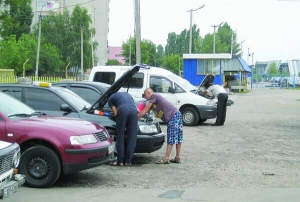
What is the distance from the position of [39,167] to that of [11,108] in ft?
3.87

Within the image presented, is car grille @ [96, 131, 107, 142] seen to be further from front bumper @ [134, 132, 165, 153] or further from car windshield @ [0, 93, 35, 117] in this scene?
front bumper @ [134, 132, 165, 153]

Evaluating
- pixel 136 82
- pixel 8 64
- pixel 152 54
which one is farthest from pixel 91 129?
pixel 152 54

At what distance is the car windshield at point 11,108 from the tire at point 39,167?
752 millimetres

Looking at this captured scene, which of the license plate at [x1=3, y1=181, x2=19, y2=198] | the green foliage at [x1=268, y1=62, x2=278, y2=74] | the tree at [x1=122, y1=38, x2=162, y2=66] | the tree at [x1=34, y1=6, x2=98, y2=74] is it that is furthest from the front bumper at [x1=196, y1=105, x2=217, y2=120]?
the green foliage at [x1=268, y1=62, x2=278, y2=74]

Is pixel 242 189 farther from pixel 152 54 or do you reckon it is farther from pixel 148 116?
pixel 152 54

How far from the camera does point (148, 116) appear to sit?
1075cm

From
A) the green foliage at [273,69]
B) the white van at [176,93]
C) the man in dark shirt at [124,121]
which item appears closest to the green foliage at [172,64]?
the green foliage at [273,69]

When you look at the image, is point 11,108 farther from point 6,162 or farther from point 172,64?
Result: point 172,64

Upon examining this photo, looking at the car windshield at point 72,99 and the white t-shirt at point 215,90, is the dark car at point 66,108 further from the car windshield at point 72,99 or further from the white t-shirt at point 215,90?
the white t-shirt at point 215,90

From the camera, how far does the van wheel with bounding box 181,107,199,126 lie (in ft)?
60.2

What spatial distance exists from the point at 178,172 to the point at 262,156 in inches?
112

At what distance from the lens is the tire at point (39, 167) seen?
314 inches

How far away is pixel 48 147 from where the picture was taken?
806cm

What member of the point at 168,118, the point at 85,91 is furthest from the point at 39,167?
the point at 85,91
